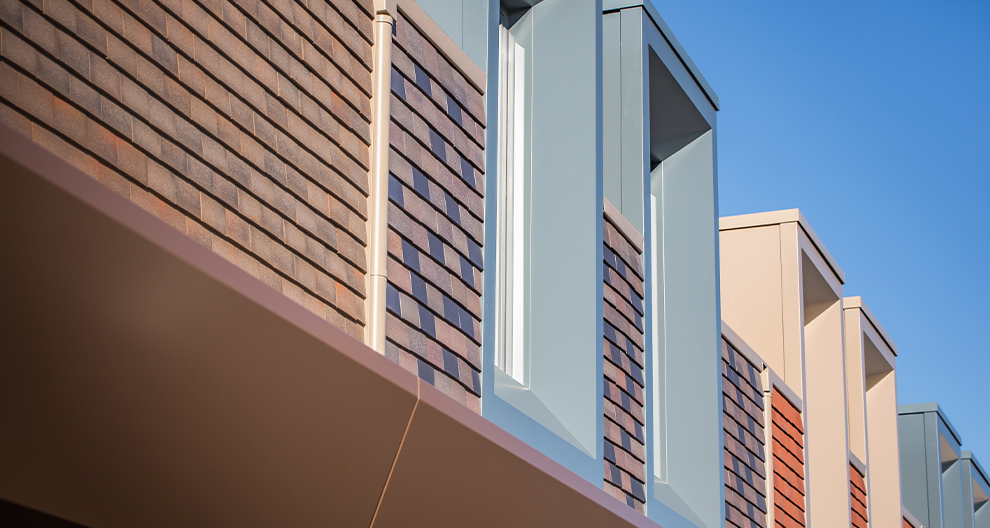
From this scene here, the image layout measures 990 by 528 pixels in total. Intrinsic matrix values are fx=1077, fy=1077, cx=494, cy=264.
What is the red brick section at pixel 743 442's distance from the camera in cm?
774

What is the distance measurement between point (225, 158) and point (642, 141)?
12.9 ft

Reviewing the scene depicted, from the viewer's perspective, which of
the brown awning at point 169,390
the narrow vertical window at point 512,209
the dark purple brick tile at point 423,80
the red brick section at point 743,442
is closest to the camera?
the brown awning at point 169,390

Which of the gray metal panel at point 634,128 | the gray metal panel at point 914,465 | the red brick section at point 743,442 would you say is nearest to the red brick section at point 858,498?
the red brick section at point 743,442

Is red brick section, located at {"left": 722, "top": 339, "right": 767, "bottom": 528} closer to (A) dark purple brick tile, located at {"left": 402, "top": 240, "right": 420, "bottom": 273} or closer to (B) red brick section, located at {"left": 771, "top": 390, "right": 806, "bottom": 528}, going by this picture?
(B) red brick section, located at {"left": 771, "top": 390, "right": 806, "bottom": 528}

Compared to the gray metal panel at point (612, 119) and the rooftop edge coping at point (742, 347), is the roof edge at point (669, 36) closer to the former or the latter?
the gray metal panel at point (612, 119)

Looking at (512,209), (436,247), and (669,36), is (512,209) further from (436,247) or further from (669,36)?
(669,36)

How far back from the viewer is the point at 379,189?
12.7 feet

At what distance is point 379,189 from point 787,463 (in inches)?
248

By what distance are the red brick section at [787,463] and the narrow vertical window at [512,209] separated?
12.9ft

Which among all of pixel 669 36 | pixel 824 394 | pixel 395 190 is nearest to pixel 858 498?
pixel 824 394

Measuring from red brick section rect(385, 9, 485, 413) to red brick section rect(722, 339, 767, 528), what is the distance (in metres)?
3.77

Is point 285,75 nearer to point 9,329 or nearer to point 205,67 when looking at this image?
point 205,67

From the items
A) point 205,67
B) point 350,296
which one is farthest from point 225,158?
point 350,296

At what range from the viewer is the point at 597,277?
5504 millimetres
